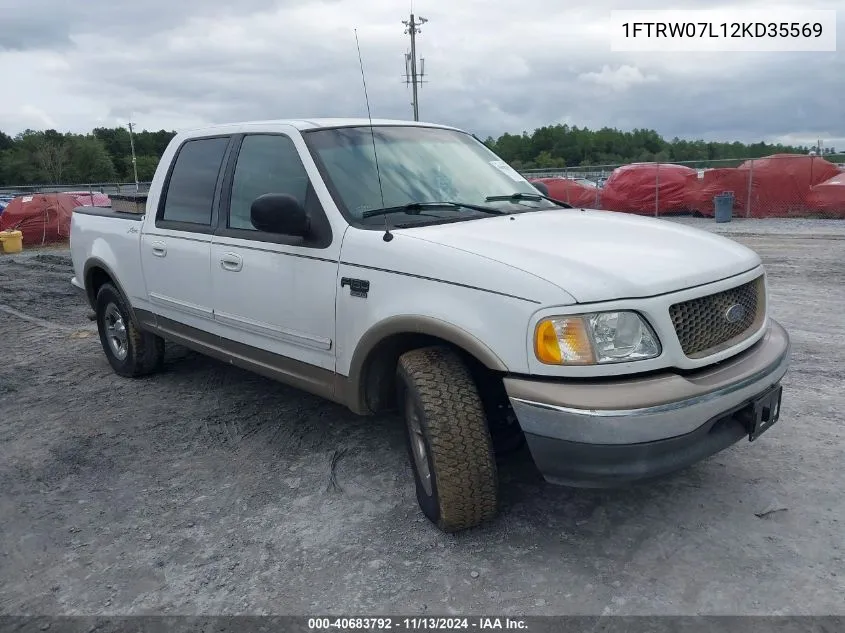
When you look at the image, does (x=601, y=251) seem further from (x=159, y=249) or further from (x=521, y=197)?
(x=159, y=249)

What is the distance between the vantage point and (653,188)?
21547mm

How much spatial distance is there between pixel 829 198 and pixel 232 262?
1888cm

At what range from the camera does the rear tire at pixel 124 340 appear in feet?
18.5

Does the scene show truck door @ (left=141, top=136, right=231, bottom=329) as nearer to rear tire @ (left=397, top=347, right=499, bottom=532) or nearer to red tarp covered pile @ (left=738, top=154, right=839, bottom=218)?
rear tire @ (left=397, top=347, right=499, bottom=532)

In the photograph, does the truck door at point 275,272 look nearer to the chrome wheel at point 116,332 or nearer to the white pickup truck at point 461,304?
the white pickup truck at point 461,304

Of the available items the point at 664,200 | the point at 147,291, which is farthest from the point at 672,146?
the point at 147,291

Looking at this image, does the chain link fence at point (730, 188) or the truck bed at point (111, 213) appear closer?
the truck bed at point (111, 213)

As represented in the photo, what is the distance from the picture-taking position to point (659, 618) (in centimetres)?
262

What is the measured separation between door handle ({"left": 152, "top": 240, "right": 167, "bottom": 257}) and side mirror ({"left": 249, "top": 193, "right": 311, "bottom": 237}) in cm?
161

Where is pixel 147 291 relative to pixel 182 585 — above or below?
above

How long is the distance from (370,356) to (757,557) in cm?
187

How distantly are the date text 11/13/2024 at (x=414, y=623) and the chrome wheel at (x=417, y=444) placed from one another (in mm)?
659

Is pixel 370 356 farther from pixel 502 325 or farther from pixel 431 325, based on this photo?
pixel 502 325

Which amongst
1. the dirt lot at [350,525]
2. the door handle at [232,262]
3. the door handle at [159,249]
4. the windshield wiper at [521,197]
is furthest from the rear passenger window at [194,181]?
the windshield wiper at [521,197]
